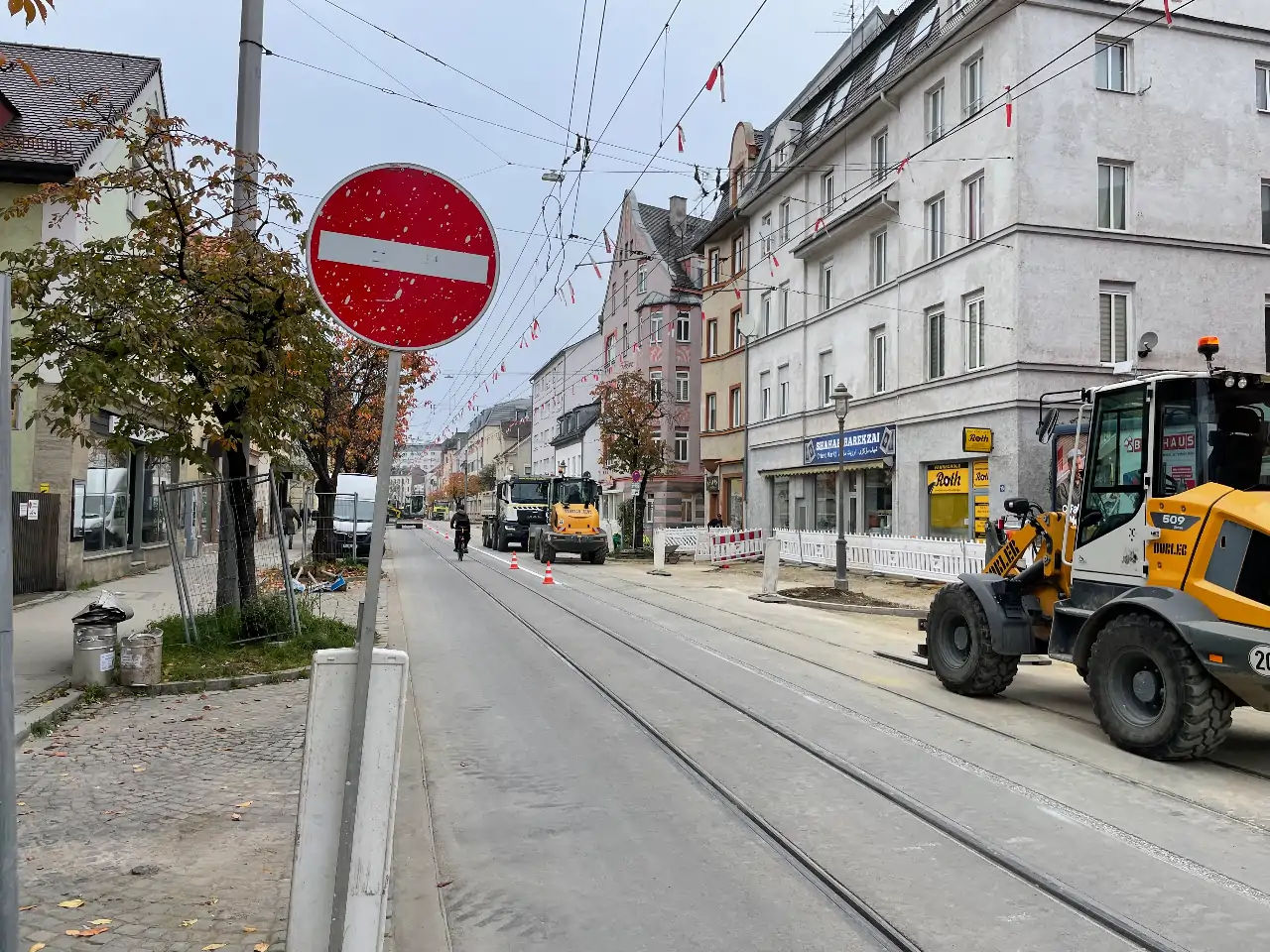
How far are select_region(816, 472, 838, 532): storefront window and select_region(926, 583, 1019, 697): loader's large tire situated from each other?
19.5m

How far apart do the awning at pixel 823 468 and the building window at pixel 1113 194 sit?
7701 mm

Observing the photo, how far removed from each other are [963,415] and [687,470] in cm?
2890

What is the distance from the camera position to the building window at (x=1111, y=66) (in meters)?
20.9

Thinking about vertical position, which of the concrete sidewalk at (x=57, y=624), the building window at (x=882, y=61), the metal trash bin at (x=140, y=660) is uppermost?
the building window at (x=882, y=61)

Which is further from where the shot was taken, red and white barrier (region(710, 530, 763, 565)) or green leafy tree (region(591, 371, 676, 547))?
green leafy tree (region(591, 371, 676, 547))

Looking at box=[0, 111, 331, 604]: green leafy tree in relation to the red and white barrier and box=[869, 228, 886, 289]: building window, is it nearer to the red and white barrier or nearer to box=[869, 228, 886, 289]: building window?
box=[869, 228, 886, 289]: building window

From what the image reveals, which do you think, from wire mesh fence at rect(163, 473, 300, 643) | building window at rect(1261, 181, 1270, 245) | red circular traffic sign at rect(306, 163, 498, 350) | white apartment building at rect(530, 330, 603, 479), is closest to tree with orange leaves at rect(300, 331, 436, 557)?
wire mesh fence at rect(163, 473, 300, 643)

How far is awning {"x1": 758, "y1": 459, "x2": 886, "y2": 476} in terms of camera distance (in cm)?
2590

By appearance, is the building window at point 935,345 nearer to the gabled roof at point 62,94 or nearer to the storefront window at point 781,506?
the storefront window at point 781,506

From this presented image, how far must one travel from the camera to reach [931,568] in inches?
834

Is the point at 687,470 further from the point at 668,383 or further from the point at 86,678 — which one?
the point at 86,678

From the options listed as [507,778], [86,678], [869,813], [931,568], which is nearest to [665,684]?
[507,778]

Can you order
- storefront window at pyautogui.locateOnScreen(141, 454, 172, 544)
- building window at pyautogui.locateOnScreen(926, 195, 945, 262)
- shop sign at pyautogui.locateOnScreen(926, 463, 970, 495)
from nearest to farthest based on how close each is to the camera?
1. shop sign at pyautogui.locateOnScreen(926, 463, 970, 495)
2. building window at pyautogui.locateOnScreen(926, 195, 945, 262)
3. storefront window at pyautogui.locateOnScreen(141, 454, 172, 544)

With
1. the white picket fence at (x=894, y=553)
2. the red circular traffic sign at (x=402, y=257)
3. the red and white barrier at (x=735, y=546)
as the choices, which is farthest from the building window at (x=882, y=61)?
the red circular traffic sign at (x=402, y=257)
